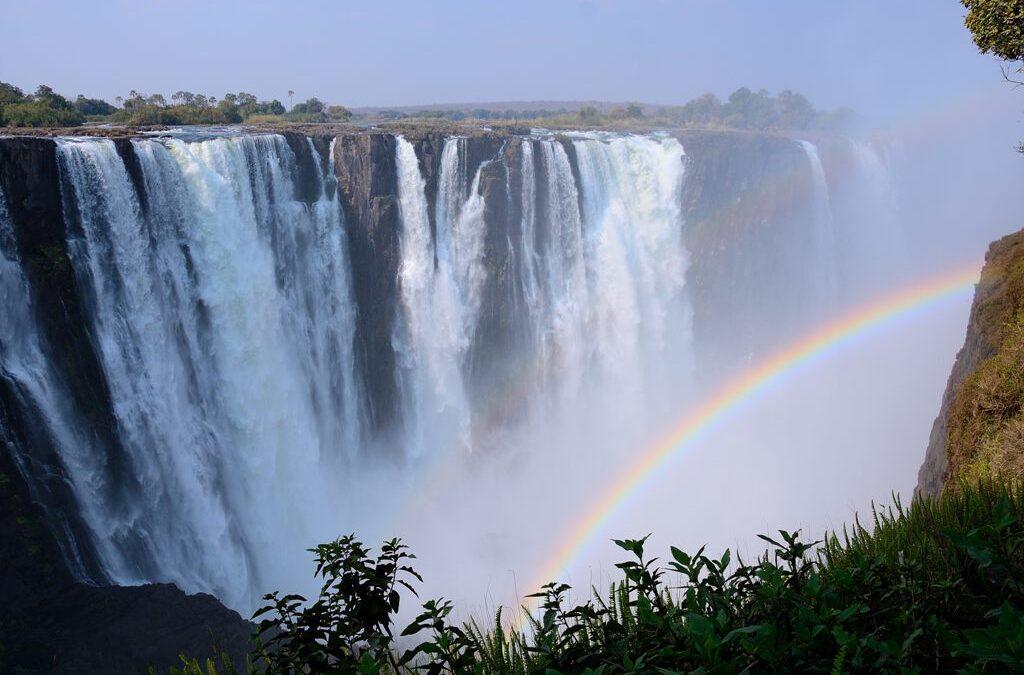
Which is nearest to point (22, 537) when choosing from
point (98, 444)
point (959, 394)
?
point (98, 444)

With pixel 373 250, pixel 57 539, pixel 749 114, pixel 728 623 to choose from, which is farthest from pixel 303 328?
pixel 749 114

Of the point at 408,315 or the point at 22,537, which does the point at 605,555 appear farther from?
the point at 22,537

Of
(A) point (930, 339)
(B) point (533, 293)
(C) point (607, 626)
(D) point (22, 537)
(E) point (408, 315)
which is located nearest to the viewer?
(C) point (607, 626)

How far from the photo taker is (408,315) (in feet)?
71.8

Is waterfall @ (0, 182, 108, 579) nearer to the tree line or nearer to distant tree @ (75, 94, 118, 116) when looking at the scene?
the tree line

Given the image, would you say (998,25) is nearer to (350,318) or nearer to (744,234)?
(350,318)

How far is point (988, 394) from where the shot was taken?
25.3 ft

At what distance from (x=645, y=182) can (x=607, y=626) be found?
25.1m

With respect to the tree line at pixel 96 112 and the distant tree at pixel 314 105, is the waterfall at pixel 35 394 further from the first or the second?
the distant tree at pixel 314 105

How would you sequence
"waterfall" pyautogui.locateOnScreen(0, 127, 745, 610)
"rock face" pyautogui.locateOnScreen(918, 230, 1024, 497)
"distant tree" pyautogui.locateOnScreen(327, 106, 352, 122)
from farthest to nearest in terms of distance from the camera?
"distant tree" pyautogui.locateOnScreen(327, 106, 352, 122) → "waterfall" pyautogui.locateOnScreen(0, 127, 745, 610) → "rock face" pyautogui.locateOnScreen(918, 230, 1024, 497)

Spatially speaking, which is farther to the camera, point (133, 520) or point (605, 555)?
point (605, 555)

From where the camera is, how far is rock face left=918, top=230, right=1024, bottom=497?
22.7ft

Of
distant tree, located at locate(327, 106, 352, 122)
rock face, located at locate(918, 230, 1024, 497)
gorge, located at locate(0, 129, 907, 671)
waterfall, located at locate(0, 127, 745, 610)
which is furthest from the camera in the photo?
distant tree, located at locate(327, 106, 352, 122)

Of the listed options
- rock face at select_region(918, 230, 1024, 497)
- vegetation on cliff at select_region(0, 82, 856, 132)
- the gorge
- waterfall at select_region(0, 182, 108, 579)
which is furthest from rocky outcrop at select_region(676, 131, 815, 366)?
waterfall at select_region(0, 182, 108, 579)
